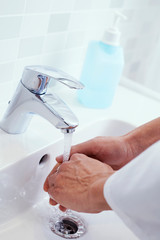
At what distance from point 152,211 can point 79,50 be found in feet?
1.62

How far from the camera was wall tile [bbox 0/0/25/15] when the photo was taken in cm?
62

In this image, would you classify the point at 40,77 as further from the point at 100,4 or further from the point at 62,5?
the point at 100,4

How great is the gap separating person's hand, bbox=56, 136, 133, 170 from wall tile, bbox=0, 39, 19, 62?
0.19 metres

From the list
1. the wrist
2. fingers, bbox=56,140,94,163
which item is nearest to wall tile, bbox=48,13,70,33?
fingers, bbox=56,140,94,163

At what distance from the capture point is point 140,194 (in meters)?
0.45

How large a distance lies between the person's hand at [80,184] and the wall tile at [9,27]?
23 centimetres

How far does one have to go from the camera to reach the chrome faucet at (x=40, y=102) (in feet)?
1.88

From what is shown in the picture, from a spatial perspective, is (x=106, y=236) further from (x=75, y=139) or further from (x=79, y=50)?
(x=79, y=50)

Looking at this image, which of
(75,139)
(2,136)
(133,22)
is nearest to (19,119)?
(2,136)

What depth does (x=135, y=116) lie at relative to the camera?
0.85 m

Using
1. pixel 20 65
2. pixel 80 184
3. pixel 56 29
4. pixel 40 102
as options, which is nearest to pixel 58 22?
pixel 56 29

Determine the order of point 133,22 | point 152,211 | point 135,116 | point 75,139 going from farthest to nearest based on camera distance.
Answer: point 133,22 → point 135,116 → point 75,139 → point 152,211

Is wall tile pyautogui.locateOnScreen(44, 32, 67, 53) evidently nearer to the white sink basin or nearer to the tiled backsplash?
the tiled backsplash

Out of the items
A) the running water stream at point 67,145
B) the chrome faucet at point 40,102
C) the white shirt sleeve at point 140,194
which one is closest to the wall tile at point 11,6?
the chrome faucet at point 40,102
